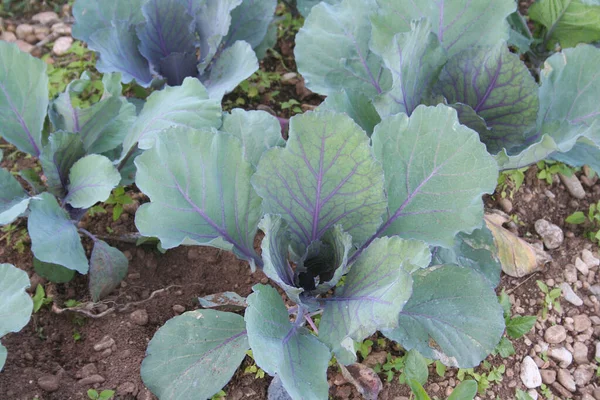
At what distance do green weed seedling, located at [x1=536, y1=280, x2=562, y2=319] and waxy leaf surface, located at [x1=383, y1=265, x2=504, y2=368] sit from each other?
657 millimetres

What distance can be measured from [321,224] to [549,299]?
1050 millimetres

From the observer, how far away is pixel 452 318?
1670mm

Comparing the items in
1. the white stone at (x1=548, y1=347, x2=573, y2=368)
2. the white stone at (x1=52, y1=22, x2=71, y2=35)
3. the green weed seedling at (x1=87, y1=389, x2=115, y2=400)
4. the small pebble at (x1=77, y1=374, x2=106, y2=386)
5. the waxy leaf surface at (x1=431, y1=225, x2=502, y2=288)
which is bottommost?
the white stone at (x1=548, y1=347, x2=573, y2=368)

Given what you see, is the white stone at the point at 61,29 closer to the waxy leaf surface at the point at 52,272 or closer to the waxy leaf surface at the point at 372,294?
the waxy leaf surface at the point at 52,272

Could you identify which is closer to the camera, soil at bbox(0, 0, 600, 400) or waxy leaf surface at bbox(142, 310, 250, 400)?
waxy leaf surface at bbox(142, 310, 250, 400)

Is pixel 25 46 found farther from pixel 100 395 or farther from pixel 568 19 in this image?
pixel 568 19

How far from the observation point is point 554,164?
8.47 feet

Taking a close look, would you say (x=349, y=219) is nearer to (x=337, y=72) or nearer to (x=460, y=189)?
(x=460, y=189)

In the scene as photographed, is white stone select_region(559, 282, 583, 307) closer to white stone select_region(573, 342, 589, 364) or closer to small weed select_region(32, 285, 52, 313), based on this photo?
white stone select_region(573, 342, 589, 364)

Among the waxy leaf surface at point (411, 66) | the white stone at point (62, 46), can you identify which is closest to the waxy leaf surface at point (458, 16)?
the waxy leaf surface at point (411, 66)

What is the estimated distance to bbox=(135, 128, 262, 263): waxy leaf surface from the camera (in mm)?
1569

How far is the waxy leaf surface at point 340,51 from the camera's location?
2074mm

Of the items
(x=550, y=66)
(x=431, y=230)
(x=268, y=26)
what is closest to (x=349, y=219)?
(x=431, y=230)

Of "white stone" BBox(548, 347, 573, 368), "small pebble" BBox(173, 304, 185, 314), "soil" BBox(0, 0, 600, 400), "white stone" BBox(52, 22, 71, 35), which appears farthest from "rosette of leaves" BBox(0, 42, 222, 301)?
"white stone" BBox(548, 347, 573, 368)
